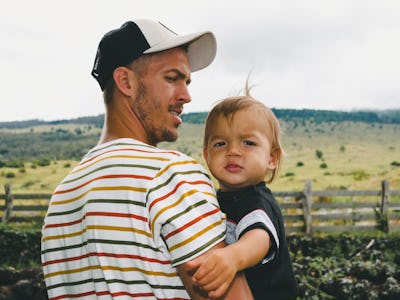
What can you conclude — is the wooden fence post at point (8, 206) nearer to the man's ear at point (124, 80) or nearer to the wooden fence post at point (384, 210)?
the wooden fence post at point (384, 210)

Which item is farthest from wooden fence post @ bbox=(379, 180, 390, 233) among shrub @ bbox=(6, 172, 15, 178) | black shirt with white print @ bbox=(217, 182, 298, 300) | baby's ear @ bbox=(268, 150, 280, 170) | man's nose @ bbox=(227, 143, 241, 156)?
shrub @ bbox=(6, 172, 15, 178)

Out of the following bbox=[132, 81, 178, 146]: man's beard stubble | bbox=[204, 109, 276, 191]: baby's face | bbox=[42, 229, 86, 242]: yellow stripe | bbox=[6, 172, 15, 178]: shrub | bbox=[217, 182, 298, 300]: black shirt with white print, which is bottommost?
bbox=[6, 172, 15, 178]: shrub

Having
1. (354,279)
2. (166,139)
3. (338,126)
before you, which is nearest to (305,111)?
(338,126)

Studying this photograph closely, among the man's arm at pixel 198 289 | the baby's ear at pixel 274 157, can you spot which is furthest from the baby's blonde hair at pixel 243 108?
the man's arm at pixel 198 289

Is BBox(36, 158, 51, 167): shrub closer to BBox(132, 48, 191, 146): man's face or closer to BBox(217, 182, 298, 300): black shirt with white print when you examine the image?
BBox(132, 48, 191, 146): man's face

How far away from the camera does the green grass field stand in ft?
141

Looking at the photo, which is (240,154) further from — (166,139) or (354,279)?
(354,279)

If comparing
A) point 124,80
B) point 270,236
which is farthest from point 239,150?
point 124,80

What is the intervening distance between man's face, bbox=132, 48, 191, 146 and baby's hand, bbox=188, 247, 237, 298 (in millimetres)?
645

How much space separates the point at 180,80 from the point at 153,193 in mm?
666

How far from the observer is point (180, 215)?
1488 millimetres

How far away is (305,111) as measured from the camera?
106 metres

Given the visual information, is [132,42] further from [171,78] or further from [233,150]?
[233,150]

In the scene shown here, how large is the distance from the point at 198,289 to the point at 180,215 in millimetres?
235
